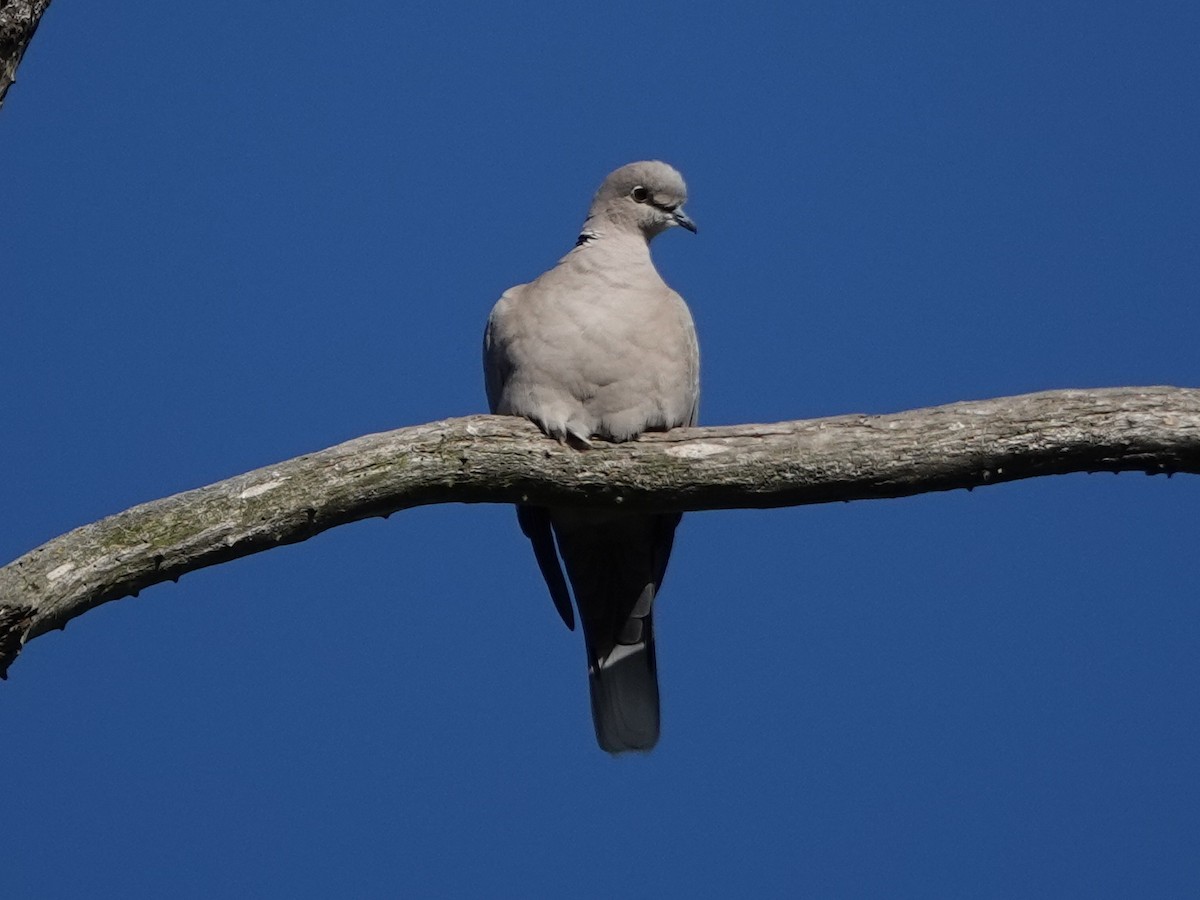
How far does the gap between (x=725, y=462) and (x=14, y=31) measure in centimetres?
213

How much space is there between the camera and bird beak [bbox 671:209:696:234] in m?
5.89

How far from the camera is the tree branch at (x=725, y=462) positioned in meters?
3.98

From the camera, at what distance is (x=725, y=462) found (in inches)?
170

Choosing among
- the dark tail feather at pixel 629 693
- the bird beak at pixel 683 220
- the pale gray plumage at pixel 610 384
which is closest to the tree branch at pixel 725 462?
the pale gray plumage at pixel 610 384

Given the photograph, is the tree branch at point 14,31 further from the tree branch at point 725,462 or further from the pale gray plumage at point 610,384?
the pale gray plumage at point 610,384

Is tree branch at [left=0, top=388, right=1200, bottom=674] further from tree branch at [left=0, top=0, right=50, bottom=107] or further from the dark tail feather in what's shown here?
the dark tail feather

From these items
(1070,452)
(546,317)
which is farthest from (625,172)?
(1070,452)

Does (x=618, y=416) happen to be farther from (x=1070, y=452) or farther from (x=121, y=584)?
(x=121, y=584)

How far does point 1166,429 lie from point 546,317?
2.02m

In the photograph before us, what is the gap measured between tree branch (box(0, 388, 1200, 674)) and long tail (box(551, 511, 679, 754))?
1.05 m

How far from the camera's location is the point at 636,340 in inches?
204

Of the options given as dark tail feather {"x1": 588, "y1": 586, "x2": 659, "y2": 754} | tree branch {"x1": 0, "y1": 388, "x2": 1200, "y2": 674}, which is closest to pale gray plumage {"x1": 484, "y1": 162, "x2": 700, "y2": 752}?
dark tail feather {"x1": 588, "y1": 586, "x2": 659, "y2": 754}

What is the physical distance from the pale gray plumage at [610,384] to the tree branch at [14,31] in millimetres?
1738

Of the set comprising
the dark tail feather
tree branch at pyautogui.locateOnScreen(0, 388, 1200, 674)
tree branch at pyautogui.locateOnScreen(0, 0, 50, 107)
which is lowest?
the dark tail feather
